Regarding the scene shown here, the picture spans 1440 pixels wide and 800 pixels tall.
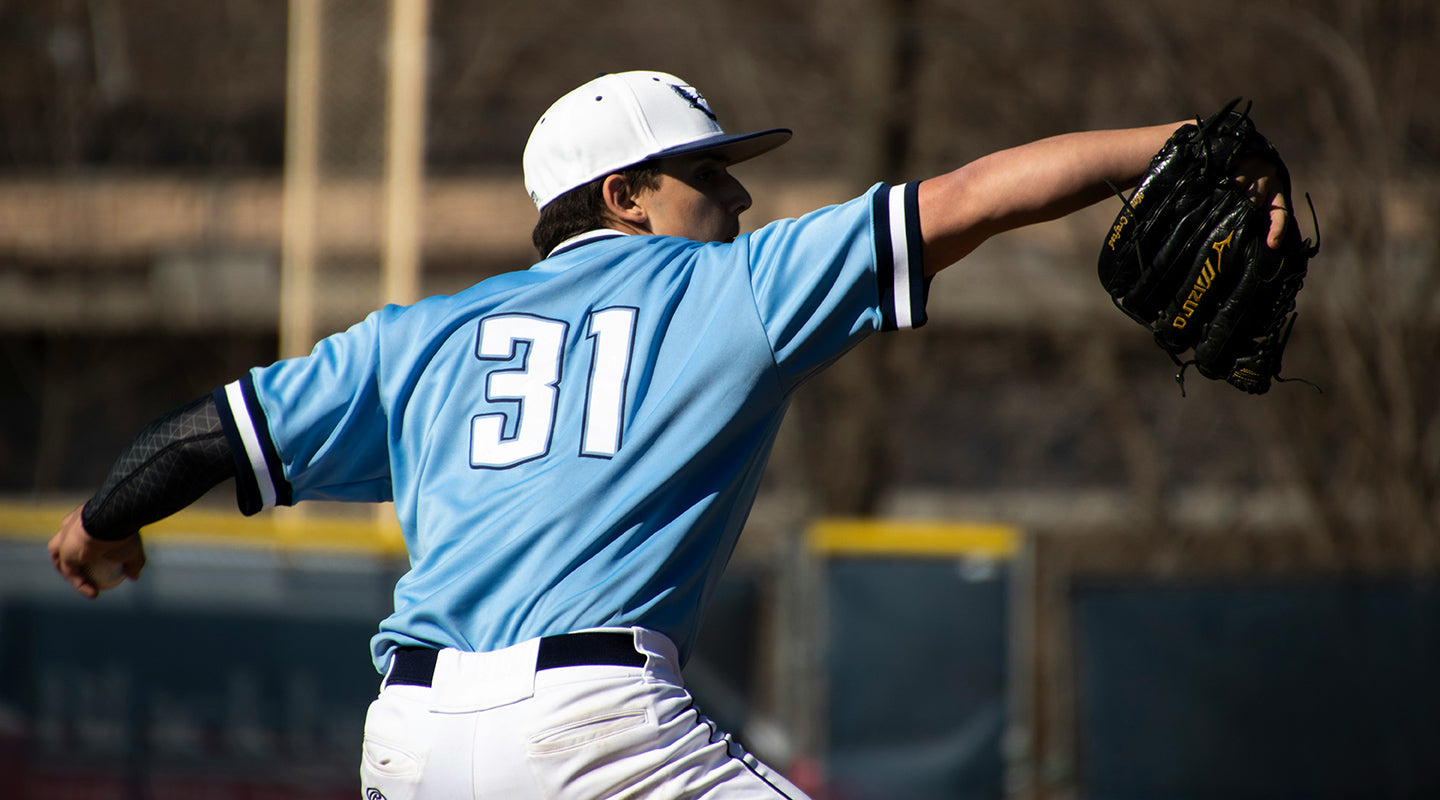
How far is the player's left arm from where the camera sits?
6.88ft

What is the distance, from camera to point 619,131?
2.48 m

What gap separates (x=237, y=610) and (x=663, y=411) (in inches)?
190

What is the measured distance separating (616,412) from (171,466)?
33.5 inches

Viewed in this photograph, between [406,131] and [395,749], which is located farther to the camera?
[406,131]

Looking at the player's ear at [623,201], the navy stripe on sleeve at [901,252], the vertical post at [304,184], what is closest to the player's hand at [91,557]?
the player's ear at [623,201]

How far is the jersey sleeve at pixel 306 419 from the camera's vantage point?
2398 mm

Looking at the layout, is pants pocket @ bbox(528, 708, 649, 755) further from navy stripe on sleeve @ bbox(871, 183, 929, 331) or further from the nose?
the nose

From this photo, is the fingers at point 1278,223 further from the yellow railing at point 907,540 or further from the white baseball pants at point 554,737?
the yellow railing at point 907,540

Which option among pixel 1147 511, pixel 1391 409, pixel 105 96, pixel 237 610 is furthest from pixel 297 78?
pixel 1391 409

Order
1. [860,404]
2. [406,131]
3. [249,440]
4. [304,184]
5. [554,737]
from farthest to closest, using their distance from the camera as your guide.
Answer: [860,404] → [304,184] → [406,131] → [249,440] → [554,737]

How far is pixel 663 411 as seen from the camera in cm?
219

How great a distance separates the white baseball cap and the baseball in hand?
42.9 inches

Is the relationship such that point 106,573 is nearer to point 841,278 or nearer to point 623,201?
point 623,201

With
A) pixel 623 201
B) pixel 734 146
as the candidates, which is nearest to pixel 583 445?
pixel 623 201
